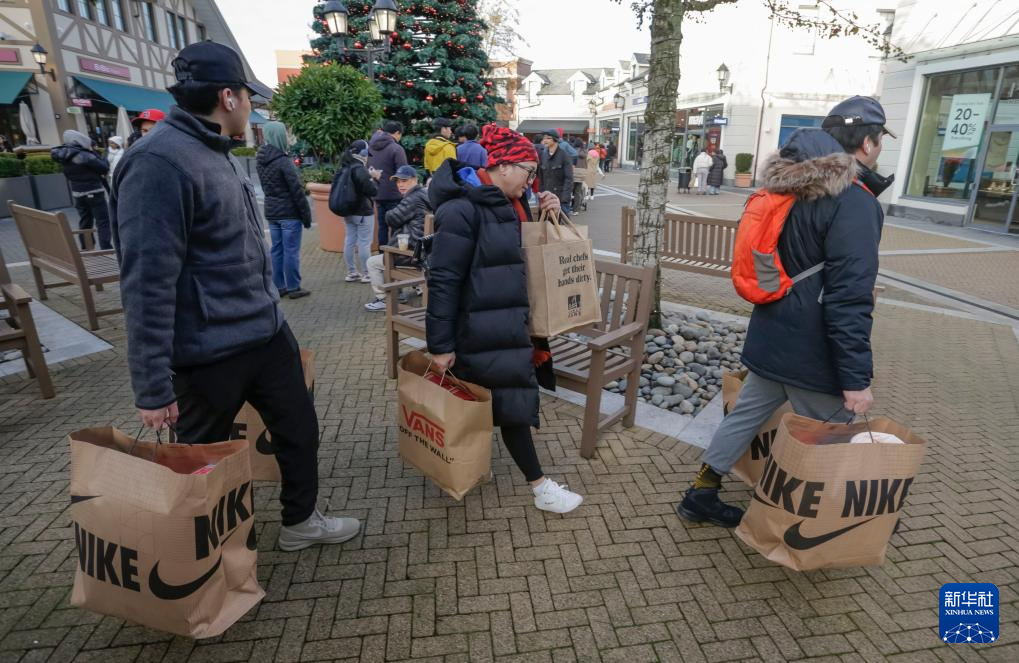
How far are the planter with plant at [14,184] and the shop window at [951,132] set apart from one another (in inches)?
854

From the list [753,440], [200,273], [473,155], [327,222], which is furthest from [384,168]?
[753,440]

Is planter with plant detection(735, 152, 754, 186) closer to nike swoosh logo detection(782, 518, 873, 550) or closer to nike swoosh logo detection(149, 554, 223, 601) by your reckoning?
nike swoosh logo detection(782, 518, 873, 550)

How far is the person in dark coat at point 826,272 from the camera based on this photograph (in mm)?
2281

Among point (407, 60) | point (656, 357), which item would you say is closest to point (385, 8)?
point (407, 60)

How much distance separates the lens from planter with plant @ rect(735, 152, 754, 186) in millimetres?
23609

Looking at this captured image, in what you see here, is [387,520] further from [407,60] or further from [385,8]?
[407,60]

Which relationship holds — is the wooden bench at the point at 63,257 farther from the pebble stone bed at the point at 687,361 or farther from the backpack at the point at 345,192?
the pebble stone bed at the point at 687,361

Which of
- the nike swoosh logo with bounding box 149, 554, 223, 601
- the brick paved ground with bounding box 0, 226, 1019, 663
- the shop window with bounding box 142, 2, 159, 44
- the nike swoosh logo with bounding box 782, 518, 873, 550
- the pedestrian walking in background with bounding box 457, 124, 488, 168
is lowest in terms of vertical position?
the brick paved ground with bounding box 0, 226, 1019, 663

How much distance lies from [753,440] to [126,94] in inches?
1088

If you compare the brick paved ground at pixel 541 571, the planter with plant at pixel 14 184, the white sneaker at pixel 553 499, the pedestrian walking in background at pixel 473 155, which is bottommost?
the brick paved ground at pixel 541 571

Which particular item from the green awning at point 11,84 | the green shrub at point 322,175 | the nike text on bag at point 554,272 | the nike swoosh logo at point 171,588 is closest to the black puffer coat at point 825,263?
the nike text on bag at point 554,272

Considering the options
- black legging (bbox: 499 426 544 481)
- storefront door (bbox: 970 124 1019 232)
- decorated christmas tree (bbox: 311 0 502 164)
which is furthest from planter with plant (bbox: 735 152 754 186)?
black legging (bbox: 499 426 544 481)

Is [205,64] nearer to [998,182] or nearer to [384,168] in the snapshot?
[384,168]

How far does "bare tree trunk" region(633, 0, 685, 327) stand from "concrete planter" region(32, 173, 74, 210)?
14190mm
